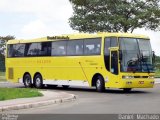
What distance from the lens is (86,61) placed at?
29797 millimetres

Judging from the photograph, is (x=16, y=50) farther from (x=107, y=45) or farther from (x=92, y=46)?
(x=107, y=45)

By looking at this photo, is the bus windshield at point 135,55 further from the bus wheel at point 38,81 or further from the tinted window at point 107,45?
the bus wheel at point 38,81

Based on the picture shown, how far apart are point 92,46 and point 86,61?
96 centimetres

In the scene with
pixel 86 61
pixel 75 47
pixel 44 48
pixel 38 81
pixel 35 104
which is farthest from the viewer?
pixel 38 81

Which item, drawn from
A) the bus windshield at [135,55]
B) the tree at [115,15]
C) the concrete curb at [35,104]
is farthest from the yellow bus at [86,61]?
the tree at [115,15]

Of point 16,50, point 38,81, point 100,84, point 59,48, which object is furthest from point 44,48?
point 100,84

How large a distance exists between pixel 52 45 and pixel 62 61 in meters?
1.46

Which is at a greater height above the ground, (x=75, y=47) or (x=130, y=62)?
(x=75, y=47)

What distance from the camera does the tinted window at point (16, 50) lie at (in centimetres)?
3544

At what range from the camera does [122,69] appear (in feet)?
90.0

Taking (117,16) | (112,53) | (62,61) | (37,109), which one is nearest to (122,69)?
(112,53)

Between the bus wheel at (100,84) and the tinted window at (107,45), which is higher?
the tinted window at (107,45)

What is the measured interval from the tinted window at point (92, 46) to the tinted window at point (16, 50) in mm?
6725

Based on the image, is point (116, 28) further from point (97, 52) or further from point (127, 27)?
point (97, 52)
